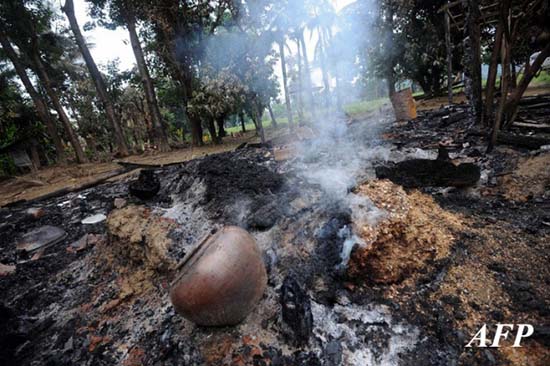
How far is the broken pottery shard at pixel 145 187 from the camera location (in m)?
4.82

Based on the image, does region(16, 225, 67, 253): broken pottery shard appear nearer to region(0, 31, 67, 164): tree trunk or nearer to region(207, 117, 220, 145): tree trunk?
region(207, 117, 220, 145): tree trunk

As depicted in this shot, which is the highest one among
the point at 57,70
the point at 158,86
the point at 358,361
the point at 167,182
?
the point at 57,70

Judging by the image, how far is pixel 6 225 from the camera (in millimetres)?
4820

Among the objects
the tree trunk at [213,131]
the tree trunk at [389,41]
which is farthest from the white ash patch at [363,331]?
the tree trunk at [213,131]

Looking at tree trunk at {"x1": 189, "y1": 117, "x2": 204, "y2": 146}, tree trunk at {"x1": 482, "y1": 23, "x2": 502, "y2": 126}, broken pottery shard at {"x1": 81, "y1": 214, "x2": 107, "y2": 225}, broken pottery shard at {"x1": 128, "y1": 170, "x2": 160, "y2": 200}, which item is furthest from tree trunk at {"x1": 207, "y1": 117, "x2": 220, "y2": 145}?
tree trunk at {"x1": 482, "y1": 23, "x2": 502, "y2": 126}

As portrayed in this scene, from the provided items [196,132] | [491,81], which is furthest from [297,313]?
[196,132]

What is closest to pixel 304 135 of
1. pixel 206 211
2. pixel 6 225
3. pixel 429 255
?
pixel 206 211

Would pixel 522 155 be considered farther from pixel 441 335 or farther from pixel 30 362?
pixel 30 362

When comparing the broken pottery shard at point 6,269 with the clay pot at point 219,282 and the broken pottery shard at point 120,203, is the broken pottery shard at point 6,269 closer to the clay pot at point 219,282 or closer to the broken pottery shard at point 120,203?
the broken pottery shard at point 120,203

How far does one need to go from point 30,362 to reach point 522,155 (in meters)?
6.78

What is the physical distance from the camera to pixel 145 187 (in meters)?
4.86

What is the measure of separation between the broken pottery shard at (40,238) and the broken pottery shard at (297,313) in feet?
14.5

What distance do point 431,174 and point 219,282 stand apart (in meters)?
3.54

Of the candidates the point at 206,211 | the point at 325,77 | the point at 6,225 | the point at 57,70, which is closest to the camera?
the point at 206,211
